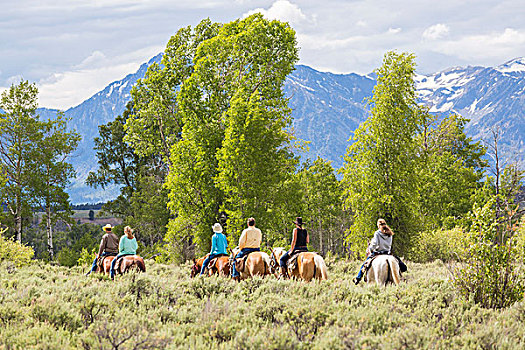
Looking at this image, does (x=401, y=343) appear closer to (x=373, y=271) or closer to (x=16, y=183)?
(x=373, y=271)

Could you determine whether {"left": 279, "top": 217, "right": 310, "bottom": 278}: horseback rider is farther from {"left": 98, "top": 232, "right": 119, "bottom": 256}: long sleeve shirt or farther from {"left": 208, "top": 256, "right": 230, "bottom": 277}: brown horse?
{"left": 98, "top": 232, "right": 119, "bottom": 256}: long sleeve shirt

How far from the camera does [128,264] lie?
14852mm

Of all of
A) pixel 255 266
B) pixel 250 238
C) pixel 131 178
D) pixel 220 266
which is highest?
pixel 131 178

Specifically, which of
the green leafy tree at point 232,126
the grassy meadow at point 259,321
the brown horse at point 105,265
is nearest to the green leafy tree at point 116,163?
the green leafy tree at point 232,126

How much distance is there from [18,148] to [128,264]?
96.6ft

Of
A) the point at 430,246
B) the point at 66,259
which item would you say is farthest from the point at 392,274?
the point at 66,259

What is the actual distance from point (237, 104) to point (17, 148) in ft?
82.1

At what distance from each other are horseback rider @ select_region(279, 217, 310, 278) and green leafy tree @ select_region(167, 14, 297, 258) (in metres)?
8.38

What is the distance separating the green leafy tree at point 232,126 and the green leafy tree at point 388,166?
13.7ft

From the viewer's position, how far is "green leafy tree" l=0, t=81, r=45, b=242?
1484 inches

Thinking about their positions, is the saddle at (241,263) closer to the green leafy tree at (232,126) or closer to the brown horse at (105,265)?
the brown horse at (105,265)

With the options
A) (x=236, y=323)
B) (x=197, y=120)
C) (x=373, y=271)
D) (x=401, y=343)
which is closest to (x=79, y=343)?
(x=236, y=323)

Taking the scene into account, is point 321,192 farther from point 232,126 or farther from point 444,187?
point 232,126

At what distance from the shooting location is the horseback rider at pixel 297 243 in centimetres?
1436
